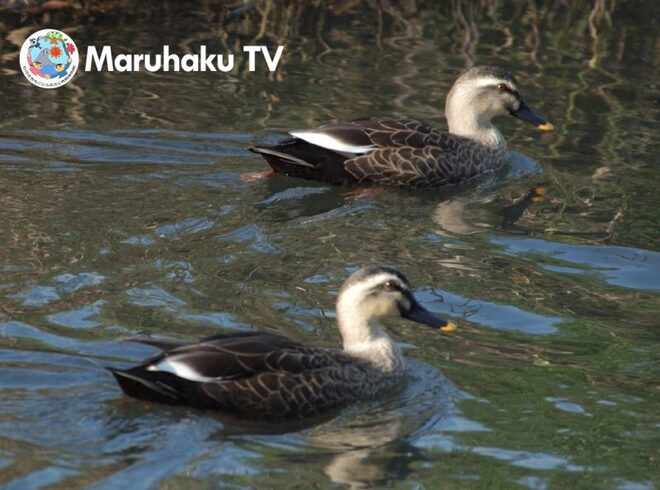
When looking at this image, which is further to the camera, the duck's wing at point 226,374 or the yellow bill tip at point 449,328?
the yellow bill tip at point 449,328

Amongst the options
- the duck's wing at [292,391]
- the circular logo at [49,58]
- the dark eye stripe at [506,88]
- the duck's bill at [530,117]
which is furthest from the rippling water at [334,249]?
the dark eye stripe at [506,88]

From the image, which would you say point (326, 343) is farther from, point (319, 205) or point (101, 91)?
point (101, 91)

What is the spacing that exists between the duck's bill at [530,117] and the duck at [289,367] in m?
5.43

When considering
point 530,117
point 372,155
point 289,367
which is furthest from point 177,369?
point 530,117

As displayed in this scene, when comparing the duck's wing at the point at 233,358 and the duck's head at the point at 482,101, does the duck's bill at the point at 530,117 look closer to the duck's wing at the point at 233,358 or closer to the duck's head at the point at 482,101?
the duck's head at the point at 482,101

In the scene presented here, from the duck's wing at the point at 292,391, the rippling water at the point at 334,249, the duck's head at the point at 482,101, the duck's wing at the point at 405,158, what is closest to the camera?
the rippling water at the point at 334,249

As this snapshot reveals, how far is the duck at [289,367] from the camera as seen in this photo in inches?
330

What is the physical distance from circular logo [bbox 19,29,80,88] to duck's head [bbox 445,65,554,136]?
4158mm

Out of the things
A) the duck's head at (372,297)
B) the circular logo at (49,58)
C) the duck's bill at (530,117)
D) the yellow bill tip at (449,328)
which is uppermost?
the circular logo at (49,58)

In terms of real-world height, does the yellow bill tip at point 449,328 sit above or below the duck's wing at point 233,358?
below

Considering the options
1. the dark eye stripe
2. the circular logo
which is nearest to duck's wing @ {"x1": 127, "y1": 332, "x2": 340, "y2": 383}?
the dark eye stripe

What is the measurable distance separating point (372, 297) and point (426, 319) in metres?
0.42

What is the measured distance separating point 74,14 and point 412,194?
597 centimetres

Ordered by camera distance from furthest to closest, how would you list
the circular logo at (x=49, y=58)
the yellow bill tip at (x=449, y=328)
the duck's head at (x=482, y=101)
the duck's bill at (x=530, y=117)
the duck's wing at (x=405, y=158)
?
1. the circular logo at (x=49, y=58)
2. the duck's bill at (x=530, y=117)
3. the duck's head at (x=482, y=101)
4. the duck's wing at (x=405, y=158)
5. the yellow bill tip at (x=449, y=328)
